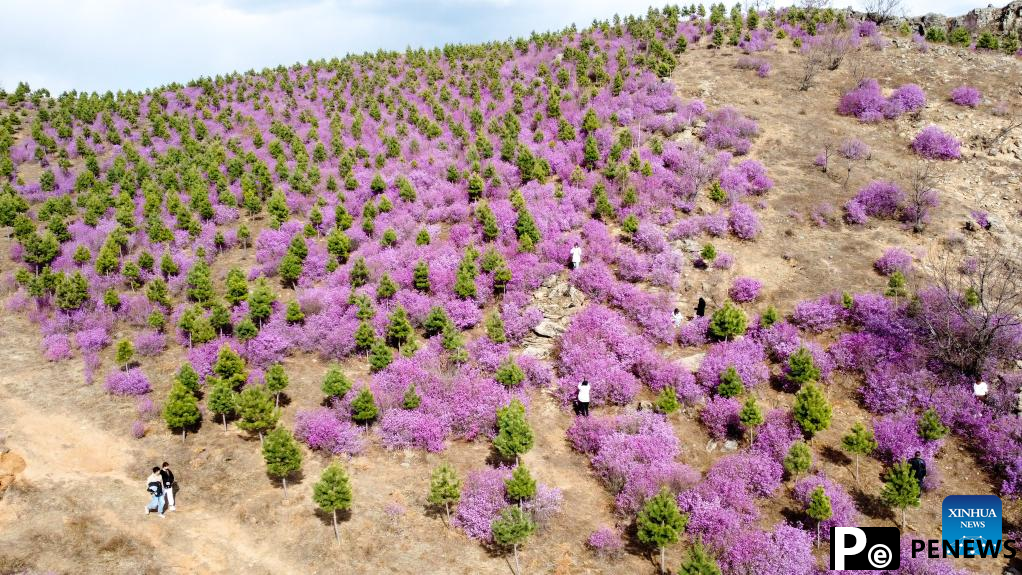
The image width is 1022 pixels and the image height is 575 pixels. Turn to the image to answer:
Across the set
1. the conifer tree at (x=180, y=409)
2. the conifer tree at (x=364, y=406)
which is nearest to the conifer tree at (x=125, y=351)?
the conifer tree at (x=180, y=409)

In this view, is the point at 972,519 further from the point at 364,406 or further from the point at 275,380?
the point at 275,380

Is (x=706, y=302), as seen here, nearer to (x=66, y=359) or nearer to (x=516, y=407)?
(x=516, y=407)

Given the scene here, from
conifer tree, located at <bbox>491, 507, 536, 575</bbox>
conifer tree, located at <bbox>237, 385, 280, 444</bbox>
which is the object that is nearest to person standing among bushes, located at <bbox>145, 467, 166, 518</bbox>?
conifer tree, located at <bbox>237, 385, 280, 444</bbox>

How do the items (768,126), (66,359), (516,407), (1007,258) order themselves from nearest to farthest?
(516,407) → (66,359) → (1007,258) → (768,126)

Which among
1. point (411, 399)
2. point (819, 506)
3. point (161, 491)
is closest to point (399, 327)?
point (411, 399)

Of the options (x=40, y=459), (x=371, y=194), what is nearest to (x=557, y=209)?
(x=371, y=194)

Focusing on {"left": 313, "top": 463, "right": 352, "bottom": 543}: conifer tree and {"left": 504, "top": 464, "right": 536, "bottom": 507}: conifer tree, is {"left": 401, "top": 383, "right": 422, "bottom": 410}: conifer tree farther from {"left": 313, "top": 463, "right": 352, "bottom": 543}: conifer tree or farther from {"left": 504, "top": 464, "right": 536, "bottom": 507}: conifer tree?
{"left": 504, "top": 464, "right": 536, "bottom": 507}: conifer tree

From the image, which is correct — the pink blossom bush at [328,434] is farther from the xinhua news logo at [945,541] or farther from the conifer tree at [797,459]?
the xinhua news logo at [945,541]
